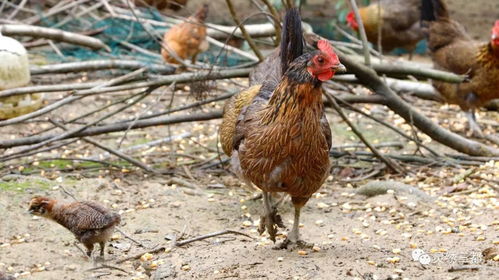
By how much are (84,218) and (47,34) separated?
12.2ft

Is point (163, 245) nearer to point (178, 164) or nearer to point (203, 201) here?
point (203, 201)

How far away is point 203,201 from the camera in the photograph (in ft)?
20.2

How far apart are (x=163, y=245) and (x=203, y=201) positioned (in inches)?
41.6

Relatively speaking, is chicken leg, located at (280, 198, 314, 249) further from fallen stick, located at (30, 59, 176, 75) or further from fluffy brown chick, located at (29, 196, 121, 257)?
fallen stick, located at (30, 59, 176, 75)

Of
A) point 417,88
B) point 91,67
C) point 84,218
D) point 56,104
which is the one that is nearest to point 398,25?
point 417,88

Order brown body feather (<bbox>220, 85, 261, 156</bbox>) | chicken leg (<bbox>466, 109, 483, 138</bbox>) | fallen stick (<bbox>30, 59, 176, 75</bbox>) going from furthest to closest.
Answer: chicken leg (<bbox>466, 109, 483, 138</bbox>)
fallen stick (<bbox>30, 59, 176, 75</bbox>)
brown body feather (<bbox>220, 85, 261, 156</bbox>)

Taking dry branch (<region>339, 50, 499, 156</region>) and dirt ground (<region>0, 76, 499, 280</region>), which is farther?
dry branch (<region>339, 50, 499, 156</region>)

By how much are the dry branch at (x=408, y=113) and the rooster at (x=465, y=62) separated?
1.03 meters

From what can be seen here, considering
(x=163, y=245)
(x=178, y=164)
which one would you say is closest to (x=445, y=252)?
(x=163, y=245)

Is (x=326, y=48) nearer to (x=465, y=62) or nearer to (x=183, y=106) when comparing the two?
(x=183, y=106)

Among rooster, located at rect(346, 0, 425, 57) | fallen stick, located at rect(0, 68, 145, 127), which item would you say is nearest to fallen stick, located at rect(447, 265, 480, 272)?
fallen stick, located at rect(0, 68, 145, 127)

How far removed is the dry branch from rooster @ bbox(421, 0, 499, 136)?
103 centimetres

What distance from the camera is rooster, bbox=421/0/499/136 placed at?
8.16 m

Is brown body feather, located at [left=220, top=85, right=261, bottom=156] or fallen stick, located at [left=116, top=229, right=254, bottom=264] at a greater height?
brown body feather, located at [left=220, top=85, right=261, bottom=156]
